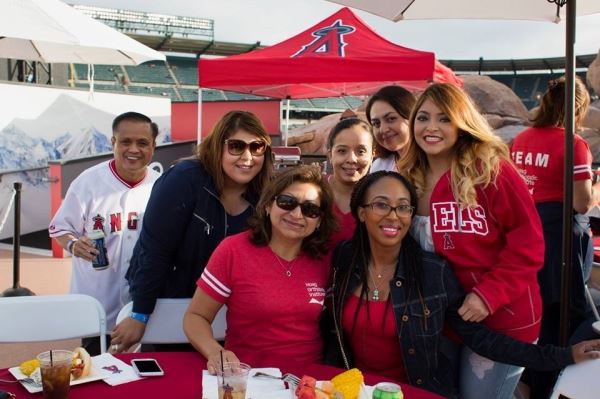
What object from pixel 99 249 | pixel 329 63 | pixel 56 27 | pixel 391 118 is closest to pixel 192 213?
pixel 99 249

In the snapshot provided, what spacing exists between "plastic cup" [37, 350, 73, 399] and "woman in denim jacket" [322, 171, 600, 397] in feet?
3.28

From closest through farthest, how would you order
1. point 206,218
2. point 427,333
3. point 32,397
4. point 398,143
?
1. point 32,397
2. point 427,333
3. point 206,218
4. point 398,143

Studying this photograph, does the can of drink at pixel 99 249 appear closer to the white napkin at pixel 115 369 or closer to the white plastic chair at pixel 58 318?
the white plastic chair at pixel 58 318

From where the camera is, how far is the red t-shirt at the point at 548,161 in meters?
3.51

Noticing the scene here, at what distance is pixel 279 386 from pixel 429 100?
139 centimetres

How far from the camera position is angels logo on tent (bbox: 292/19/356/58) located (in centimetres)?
711

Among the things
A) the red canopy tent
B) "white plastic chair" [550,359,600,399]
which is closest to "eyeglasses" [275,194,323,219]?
"white plastic chair" [550,359,600,399]

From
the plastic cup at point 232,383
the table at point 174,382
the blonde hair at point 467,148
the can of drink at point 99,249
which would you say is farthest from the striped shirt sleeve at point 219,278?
the can of drink at point 99,249

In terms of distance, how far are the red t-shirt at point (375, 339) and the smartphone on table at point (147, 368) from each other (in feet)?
2.41

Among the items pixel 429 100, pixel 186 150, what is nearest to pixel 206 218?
pixel 429 100

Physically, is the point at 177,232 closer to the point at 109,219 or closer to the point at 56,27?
the point at 109,219

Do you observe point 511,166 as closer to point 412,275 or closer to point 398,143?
point 412,275

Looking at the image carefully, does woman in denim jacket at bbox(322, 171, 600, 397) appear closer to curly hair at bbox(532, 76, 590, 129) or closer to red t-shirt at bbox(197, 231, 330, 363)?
red t-shirt at bbox(197, 231, 330, 363)

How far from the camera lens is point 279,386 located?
1770mm
